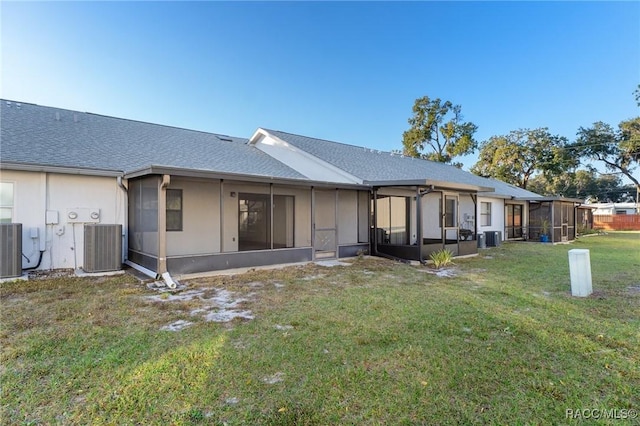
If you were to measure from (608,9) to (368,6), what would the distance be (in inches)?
356

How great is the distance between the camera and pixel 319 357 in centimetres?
349

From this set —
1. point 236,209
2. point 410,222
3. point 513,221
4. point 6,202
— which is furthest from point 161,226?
point 513,221

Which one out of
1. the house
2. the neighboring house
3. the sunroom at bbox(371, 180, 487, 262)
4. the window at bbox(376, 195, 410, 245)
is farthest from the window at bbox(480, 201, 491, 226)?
the neighboring house

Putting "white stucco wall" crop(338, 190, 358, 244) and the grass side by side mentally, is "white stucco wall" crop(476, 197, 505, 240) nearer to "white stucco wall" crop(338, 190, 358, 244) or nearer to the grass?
"white stucco wall" crop(338, 190, 358, 244)

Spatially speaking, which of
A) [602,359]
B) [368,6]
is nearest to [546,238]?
[368,6]

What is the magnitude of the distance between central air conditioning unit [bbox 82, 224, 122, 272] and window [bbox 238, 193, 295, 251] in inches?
150

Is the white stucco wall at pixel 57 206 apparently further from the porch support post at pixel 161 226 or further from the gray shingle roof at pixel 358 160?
the gray shingle roof at pixel 358 160

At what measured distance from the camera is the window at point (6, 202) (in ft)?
23.5

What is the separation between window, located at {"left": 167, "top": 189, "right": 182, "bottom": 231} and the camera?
926 centimetres

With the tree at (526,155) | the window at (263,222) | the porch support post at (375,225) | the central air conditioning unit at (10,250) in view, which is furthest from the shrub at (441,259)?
the tree at (526,155)

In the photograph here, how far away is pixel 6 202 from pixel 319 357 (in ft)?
25.8

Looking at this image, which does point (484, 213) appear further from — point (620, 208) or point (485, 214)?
point (620, 208)

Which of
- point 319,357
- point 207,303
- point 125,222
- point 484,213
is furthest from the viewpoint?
point 484,213

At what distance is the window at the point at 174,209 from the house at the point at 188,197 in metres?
0.03
